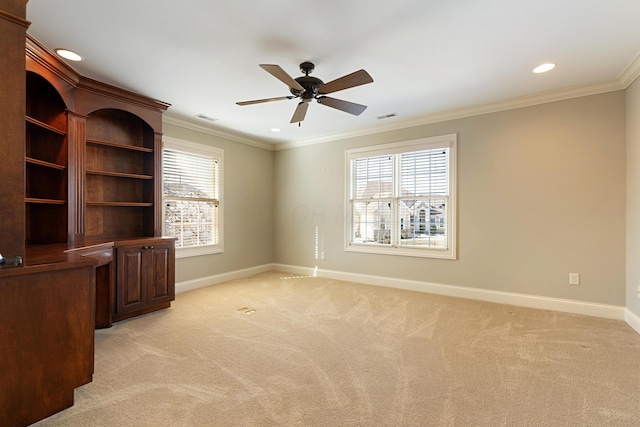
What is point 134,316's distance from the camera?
3396 mm

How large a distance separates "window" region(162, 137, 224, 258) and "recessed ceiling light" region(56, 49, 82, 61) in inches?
60.7

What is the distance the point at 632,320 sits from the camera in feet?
10.0

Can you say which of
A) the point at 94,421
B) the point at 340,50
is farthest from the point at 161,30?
the point at 94,421

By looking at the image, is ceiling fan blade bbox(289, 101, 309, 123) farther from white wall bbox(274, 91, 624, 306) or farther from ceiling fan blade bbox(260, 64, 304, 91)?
white wall bbox(274, 91, 624, 306)

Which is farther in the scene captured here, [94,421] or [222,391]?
[222,391]

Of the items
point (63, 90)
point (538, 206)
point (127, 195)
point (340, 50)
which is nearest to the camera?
point (340, 50)

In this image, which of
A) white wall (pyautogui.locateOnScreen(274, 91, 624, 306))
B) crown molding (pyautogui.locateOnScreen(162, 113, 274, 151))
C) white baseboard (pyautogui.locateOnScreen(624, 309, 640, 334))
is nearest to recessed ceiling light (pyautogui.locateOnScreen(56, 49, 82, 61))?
crown molding (pyautogui.locateOnScreen(162, 113, 274, 151))

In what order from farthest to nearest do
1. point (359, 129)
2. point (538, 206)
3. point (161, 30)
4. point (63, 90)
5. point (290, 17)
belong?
1. point (359, 129)
2. point (538, 206)
3. point (63, 90)
4. point (161, 30)
5. point (290, 17)

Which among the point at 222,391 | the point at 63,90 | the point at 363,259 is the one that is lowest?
the point at 222,391

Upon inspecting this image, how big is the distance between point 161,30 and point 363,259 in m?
4.01

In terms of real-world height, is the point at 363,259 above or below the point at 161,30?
below

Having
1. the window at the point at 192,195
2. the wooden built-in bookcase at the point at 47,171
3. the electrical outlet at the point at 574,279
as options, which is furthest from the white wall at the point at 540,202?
the wooden built-in bookcase at the point at 47,171

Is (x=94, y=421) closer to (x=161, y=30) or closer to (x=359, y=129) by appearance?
(x=161, y=30)

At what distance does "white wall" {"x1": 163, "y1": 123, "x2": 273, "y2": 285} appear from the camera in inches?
185
